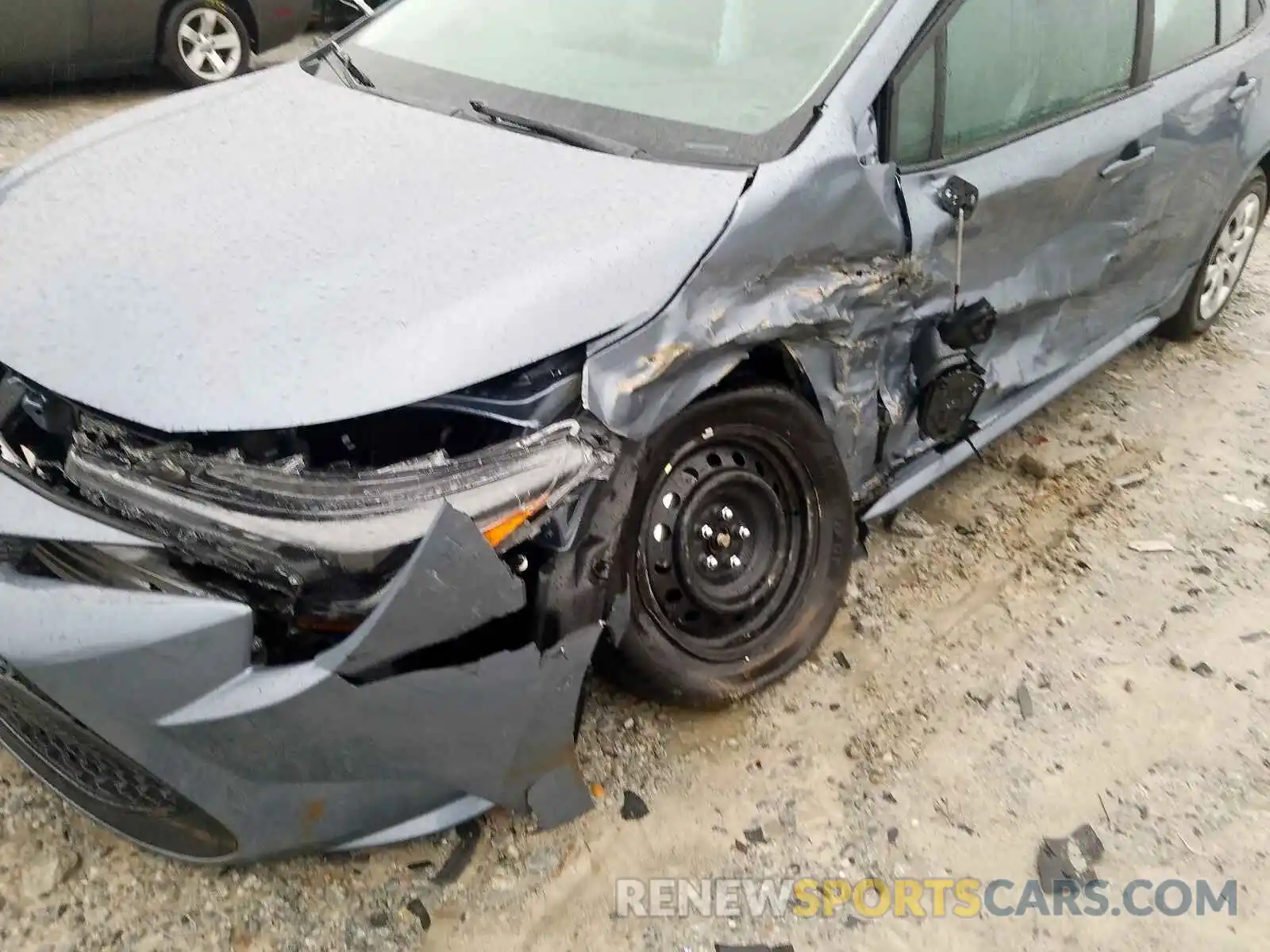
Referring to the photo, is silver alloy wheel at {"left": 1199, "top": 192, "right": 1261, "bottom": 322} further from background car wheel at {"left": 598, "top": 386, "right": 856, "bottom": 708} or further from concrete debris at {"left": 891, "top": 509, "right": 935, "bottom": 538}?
background car wheel at {"left": 598, "top": 386, "right": 856, "bottom": 708}

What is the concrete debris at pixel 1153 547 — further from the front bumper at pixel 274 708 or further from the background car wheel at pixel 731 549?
the front bumper at pixel 274 708

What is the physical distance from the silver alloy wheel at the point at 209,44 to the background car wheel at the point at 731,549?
570 centimetres

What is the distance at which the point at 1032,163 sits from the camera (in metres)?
2.62

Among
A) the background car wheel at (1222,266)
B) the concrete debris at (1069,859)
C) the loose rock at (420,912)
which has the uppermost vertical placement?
the background car wheel at (1222,266)

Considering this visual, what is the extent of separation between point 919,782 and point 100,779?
167cm

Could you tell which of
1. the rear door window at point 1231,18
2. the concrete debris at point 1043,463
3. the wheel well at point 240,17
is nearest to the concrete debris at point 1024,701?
the concrete debris at point 1043,463

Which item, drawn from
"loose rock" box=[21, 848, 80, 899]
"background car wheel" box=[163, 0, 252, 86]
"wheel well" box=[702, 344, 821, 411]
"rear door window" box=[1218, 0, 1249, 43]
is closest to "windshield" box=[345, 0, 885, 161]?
"wheel well" box=[702, 344, 821, 411]

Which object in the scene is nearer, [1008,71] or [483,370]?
[483,370]

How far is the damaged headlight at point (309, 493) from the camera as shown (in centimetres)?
157

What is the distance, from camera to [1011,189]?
2557 mm

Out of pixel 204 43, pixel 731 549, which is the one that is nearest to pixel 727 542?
pixel 731 549

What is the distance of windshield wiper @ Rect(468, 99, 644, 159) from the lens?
7.07 ft

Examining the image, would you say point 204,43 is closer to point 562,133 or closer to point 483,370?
point 562,133

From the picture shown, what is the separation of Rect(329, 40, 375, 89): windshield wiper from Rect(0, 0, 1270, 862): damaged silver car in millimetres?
17
